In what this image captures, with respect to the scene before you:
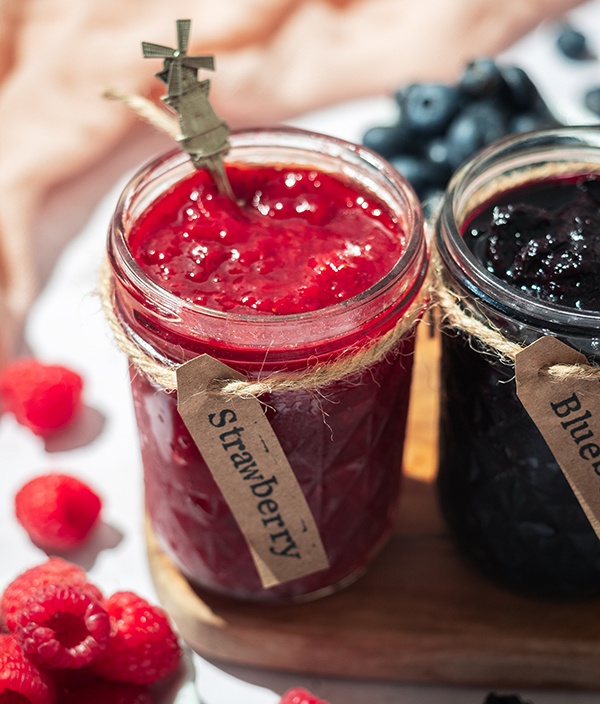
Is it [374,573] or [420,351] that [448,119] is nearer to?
[420,351]

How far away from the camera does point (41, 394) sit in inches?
60.7

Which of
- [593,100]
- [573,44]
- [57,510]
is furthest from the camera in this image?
[573,44]

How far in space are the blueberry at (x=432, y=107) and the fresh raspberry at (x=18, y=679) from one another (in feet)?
3.75

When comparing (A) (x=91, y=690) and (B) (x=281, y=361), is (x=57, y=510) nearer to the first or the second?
(A) (x=91, y=690)

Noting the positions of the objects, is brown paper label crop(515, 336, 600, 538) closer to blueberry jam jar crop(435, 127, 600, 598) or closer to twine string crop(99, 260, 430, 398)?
blueberry jam jar crop(435, 127, 600, 598)

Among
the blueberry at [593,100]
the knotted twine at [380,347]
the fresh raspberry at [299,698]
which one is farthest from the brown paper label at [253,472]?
the blueberry at [593,100]

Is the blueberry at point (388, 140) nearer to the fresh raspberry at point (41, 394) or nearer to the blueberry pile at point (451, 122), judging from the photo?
the blueberry pile at point (451, 122)

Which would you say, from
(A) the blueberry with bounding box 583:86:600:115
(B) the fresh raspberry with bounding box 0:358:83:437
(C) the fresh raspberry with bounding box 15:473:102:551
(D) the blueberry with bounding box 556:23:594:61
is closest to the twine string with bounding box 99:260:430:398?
(C) the fresh raspberry with bounding box 15:473:102:551

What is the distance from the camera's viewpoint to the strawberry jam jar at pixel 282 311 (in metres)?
1.03

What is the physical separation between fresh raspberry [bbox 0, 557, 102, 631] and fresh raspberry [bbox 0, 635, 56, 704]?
0.22 ft

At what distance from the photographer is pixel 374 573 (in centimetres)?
136

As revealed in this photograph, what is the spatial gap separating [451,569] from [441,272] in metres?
0.45

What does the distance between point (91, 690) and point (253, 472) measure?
1.16 ft

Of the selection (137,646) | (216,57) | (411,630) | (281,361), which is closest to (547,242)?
(281,361)
